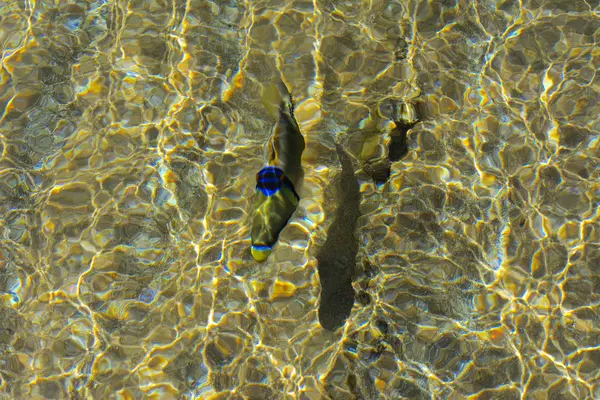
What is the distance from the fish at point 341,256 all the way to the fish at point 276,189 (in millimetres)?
644

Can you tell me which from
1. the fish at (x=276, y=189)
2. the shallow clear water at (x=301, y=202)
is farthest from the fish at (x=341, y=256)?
the fish at (x=276, y=189)

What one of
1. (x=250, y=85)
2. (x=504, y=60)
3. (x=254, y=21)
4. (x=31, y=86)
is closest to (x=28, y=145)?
(x=31, y=86)

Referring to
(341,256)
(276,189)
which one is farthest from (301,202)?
(276,189)

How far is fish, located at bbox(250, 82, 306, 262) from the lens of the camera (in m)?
3.98

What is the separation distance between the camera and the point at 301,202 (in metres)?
4.69

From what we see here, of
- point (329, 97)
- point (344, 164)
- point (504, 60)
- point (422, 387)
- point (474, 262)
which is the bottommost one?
point (422, 387)

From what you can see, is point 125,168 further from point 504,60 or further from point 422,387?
point 504,60

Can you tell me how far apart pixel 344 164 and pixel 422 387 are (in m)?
2.16

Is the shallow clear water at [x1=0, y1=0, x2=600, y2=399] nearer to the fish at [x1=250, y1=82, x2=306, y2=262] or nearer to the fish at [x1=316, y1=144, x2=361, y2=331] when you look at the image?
the fish at [x1=316, y1=144, x2=361, y2=331]

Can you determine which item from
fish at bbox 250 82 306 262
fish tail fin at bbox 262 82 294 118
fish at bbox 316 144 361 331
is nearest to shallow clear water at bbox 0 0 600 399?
fish at bbox 316 144 361 331

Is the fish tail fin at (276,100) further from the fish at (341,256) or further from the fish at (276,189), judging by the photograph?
the fish at (341,256)

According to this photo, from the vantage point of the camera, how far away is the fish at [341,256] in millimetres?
4414

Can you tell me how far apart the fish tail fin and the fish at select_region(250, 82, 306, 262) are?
0.41 m

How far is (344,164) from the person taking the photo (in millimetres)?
4824
